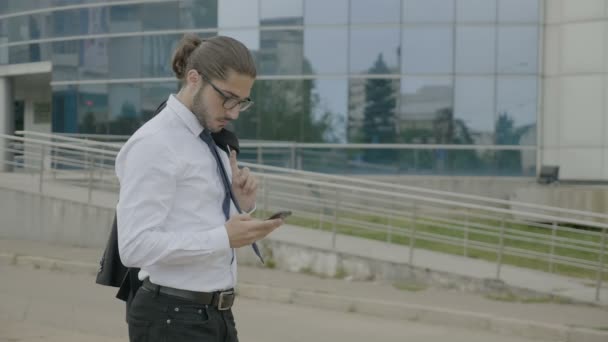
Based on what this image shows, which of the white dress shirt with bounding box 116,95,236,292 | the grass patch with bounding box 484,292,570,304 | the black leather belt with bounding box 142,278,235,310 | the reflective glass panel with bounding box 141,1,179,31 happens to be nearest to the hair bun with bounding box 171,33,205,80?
the white dress shirt with bounding box 116,95,236,292

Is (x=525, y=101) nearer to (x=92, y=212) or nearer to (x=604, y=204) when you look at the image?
(x=604, y=204)

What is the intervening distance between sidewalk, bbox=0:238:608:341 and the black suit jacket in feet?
22.4

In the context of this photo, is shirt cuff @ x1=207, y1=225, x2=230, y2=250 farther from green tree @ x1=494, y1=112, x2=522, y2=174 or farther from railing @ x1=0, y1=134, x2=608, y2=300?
green tree @ x1=494, y1=112, x2=522, y2=174

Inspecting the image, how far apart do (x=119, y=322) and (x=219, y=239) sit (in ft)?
21.0

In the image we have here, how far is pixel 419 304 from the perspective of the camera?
10438 mm

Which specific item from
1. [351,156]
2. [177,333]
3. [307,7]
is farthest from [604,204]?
[177,333]

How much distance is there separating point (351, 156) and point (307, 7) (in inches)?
151

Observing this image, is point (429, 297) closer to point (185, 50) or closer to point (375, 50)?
point (185, 50)

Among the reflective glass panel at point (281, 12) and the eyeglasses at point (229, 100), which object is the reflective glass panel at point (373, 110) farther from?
the eyeglasses at point (229, 100)

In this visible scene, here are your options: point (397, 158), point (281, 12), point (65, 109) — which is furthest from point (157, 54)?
point (397, 158)

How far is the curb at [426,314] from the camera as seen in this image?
30.8 feet

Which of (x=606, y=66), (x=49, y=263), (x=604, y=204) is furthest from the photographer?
(x=606, y=66)

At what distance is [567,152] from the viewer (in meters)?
21.2

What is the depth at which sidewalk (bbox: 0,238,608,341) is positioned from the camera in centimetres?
961
